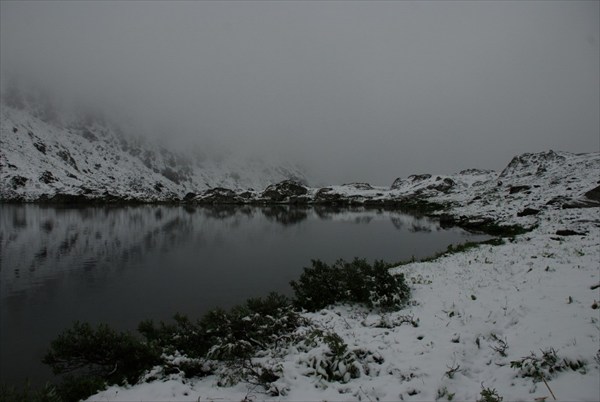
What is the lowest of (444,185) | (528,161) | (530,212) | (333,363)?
(333,363)

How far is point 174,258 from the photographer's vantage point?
37.9m

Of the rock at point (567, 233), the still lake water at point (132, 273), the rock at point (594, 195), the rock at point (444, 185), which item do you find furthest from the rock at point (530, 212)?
the rock at point (444, 185)

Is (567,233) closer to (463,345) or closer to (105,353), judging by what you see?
(463,345)

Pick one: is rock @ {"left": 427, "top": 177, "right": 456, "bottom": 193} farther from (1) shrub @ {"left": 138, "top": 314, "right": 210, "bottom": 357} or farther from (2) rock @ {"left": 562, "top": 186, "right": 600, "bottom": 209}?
(1) shrub @ {"left": 138, "top": 314, "right": 210, "bottom": 357}

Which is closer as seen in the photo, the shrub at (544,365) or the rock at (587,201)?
the shrub at (544,365)

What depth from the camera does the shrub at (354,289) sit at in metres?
15.8

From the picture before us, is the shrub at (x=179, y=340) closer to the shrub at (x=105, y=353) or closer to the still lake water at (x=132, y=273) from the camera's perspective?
the shrub at (x=105, y=353)

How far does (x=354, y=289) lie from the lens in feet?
54.1

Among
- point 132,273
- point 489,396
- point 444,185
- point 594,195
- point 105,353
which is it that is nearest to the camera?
point 489,396

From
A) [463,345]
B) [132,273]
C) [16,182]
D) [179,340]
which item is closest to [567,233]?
[463,345]

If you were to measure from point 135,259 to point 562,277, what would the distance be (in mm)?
37417

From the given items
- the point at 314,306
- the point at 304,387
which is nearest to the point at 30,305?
the point at 314,306

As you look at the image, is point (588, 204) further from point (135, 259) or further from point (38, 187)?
point (38, 187)

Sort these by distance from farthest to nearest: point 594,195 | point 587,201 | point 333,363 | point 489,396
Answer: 1. point 594,195
2. point 587,201
3. point 333,363
4. point 489,396
